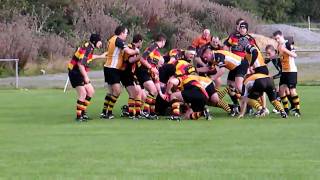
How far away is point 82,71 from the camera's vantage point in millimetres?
16141

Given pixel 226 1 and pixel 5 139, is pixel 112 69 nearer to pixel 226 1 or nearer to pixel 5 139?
pixel 5 139

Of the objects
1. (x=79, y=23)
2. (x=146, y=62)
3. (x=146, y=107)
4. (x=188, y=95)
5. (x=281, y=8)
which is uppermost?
(x=146, y=62)

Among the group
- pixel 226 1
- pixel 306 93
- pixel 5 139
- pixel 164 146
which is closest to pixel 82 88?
pixel 5 139

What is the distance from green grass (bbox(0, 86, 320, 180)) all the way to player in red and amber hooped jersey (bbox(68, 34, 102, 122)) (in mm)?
402

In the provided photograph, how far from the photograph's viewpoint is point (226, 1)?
62438mm

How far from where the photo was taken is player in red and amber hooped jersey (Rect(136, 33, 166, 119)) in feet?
55.3

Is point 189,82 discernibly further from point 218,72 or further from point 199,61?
point 199,61

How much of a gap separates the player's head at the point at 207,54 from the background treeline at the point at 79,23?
19.1 meters

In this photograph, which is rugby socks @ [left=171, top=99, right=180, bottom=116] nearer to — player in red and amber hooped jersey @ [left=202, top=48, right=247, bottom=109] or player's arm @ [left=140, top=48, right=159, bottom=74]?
player's arm @ [left=140, top=48, right=159, bottom=74]

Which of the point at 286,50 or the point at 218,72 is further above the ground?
the point at 286,50

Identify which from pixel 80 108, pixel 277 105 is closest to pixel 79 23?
pixel 80 108

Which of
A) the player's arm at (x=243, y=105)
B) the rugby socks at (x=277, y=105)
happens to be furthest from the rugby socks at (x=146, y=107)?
the rugby socks at (x=277, y=105)

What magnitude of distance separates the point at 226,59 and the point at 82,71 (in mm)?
3035

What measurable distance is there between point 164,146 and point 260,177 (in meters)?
3.01
